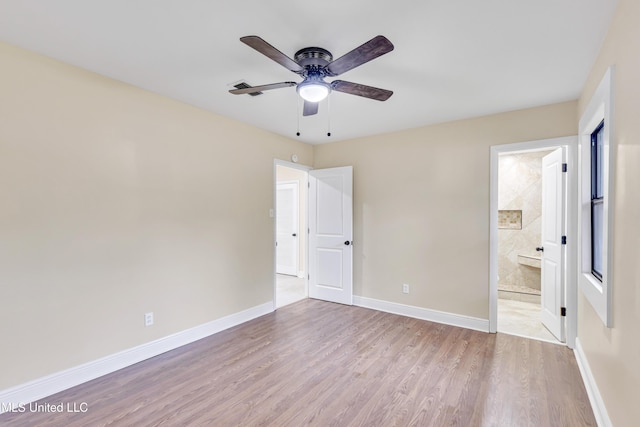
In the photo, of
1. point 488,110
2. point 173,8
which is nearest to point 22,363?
point 173,8

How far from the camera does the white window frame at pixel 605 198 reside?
5.78 feet

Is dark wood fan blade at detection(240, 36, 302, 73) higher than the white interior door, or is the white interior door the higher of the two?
dark wood fan blade at detection(240, 36, 302, 73)

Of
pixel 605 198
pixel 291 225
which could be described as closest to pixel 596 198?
pixel 605 198

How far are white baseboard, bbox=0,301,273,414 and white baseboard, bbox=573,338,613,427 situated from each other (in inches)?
131

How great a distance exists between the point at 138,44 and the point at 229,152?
1.60 meters

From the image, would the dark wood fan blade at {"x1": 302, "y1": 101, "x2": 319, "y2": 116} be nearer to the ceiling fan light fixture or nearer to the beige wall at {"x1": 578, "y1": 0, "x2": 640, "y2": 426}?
the ceiling fan light fixture

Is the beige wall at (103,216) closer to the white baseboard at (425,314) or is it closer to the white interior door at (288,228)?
the white baseboard at (425,314)

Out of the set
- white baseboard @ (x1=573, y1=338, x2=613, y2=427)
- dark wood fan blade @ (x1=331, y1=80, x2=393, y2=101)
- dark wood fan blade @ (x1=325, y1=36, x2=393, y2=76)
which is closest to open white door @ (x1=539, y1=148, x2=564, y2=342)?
white baseboard @ (x1=573, y1=338, x2=613, y2=427)

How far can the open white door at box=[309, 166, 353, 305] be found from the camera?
14.8ft

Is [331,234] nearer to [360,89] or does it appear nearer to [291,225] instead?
[291,225]

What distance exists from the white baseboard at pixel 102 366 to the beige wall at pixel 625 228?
3363 mm

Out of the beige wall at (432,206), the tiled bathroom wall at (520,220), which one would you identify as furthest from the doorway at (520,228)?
the beige wall at (432,206)

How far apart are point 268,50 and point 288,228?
5.16 m

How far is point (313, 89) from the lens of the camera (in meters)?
2.08
